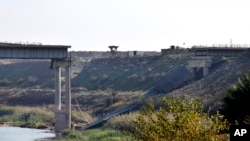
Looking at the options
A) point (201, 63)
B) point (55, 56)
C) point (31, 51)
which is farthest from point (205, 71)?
point (31, 51)

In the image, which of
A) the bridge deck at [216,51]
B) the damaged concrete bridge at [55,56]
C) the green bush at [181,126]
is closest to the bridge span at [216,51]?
the bridge deck at [216,51]

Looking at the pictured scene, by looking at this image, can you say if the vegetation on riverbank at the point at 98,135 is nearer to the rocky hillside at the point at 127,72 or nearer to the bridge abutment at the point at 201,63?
the bridge abutment at the point at 201,63

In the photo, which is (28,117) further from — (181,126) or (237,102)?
(181,126)

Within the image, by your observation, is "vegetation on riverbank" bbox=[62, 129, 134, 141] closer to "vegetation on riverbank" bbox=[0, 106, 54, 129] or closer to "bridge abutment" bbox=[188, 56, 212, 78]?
"vegetation on riverbank" bbox=[0, 106, 54, 129]

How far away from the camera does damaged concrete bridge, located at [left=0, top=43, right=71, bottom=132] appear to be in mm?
74088

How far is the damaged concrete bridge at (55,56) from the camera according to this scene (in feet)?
243

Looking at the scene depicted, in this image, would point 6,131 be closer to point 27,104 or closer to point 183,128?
point 27,104

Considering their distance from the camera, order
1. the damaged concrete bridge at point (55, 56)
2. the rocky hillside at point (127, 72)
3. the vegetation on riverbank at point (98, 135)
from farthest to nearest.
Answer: the rocky hillside at point (127, 72), the damaged concrete bridge at point (55, 56), the vegetation on riverbank at point (98, 135)

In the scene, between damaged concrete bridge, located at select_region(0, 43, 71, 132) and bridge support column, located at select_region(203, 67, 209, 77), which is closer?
damaged concrete bridge, located at select_region(0, 43, 71, 132)

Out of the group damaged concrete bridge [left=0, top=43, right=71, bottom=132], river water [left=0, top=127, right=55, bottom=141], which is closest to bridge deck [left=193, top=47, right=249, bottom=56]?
damaged concrete bridge [left=0, top=43, right=71, bottom=132]

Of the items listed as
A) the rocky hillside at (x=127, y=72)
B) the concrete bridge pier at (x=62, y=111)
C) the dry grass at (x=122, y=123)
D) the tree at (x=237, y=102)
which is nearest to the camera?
the tree at (x=237, y=102)

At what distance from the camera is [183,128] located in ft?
58.0

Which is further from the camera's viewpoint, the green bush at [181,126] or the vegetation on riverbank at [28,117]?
the vegetation on riverbank at [28,117]

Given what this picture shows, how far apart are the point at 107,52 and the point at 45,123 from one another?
76.4 meters
